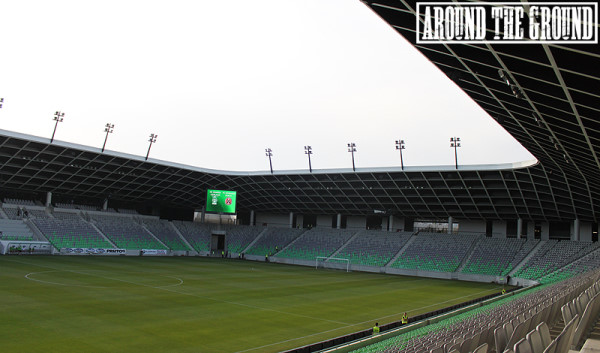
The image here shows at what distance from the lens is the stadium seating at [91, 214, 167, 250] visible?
67.4 m

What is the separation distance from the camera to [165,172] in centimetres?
6606


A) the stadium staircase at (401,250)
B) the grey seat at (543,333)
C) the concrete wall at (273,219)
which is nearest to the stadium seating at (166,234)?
the concrete wall at (273,219)

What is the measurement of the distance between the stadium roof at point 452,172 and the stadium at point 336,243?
0.15 m

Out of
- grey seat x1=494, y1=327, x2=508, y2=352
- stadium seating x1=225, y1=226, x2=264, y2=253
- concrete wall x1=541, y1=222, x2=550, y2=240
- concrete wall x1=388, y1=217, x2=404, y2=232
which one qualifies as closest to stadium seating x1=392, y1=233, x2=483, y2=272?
concrete wall x1=388, y1=217, x2=404, y2=232

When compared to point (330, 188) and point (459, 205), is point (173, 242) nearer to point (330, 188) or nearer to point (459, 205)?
point (330, 188)

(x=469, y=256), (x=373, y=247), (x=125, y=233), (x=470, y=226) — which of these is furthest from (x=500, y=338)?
(x=125, y=233)

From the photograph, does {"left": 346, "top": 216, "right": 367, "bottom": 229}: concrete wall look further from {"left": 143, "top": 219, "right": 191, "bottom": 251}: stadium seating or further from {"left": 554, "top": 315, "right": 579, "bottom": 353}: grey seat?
{"left": 554, "top": 315, "right": 579, "bottom": 353}: grey seat

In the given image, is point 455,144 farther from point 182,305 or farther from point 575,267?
point 182,305

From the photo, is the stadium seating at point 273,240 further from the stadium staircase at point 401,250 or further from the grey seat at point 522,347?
the grey seat at point 522,347

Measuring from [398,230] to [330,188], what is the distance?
15138 mm

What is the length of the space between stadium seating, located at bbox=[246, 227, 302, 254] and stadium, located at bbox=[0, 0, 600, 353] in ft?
1.24

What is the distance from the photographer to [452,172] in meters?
55.6

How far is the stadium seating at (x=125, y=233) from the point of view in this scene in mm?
67375

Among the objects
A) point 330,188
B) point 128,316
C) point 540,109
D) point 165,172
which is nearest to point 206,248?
point 165,172
